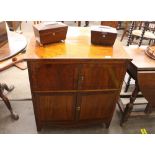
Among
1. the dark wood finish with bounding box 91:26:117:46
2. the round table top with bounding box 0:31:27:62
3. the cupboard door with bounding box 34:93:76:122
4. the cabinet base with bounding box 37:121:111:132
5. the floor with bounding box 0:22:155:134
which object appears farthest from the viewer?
the floor with bounding box 0:22:155:134

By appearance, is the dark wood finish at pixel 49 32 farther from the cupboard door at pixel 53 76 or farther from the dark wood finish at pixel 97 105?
the dark wood finish at pixel 97 105

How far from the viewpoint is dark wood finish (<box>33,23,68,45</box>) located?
4.13 ft

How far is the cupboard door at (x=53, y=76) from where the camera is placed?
1.25 m

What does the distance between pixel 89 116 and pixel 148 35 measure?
2364mm

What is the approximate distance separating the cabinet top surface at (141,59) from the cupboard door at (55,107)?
604 mm

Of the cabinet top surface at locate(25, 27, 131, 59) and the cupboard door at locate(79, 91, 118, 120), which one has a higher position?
A: the cabinet top surface at locate(25, 27, 131, 59)

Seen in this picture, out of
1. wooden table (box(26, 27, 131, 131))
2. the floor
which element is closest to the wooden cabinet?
wooden table (box(26, 27, 131, 131))

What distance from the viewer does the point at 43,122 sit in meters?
1.64

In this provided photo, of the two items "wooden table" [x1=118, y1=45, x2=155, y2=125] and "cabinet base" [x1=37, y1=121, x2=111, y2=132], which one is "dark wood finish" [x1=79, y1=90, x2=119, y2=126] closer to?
"cabinet base" [x1=37, y1=121, x2=111, y2=132]

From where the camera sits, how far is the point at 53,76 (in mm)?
1309

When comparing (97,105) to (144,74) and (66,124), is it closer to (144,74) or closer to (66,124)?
(66,124)

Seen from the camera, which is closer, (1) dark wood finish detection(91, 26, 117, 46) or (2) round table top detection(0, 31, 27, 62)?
(2) round table top detection(0, 31, 27, 62)
